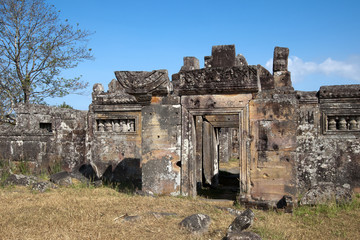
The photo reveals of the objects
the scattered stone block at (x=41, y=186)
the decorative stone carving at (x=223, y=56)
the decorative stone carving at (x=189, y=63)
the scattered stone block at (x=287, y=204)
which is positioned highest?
the decorative stone carving at (x=189, y=63)

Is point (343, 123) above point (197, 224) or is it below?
above

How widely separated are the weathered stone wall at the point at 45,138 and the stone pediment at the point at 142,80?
11.2 ft

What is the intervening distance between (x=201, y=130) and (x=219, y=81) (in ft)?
12.4

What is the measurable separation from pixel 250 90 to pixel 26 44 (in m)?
12.0

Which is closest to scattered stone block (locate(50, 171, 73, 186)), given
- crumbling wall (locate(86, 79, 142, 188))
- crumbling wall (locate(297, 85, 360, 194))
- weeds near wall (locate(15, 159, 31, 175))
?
crumbling wall (locate(86, 79, 142, 188))

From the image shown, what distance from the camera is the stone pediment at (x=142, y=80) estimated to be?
7.02 meters

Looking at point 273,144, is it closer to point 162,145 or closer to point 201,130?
point 162,145

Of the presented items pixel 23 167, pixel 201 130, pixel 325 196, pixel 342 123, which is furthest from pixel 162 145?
pixel 23 167

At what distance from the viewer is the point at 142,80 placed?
7.04m

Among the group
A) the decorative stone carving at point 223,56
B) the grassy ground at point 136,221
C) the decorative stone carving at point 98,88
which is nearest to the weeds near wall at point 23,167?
the grassy ground at point 136,221

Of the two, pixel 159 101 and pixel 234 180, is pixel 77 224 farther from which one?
pixel 234 180

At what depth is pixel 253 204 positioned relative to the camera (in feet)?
21.1

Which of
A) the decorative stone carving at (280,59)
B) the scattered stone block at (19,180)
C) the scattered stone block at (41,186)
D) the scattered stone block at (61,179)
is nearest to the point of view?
the scattered stone block at (41,186)

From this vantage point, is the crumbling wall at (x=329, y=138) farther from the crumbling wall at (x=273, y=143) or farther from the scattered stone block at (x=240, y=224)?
the scattered stone block at (x=240, y=224)
